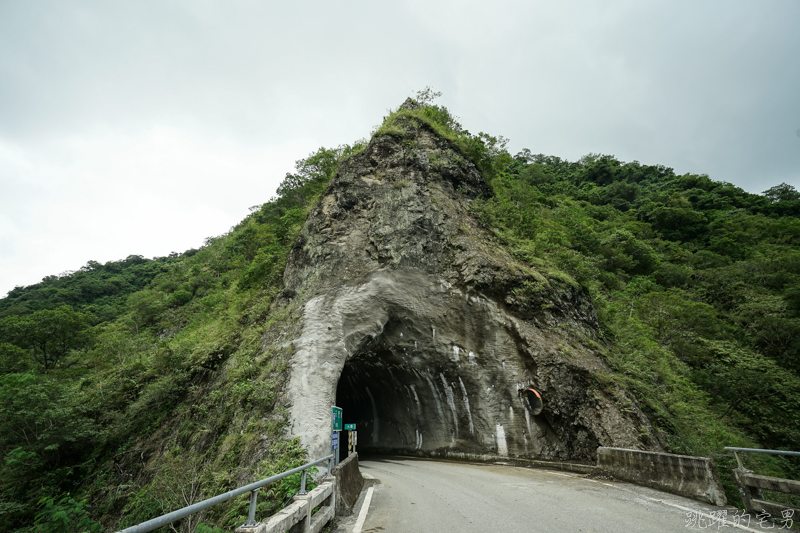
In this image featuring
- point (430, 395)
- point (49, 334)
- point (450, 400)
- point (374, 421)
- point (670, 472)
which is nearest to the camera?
point (670, 472)

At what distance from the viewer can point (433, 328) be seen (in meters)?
15.7

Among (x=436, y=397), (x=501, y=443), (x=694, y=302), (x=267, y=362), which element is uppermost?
(x=694, y=302)

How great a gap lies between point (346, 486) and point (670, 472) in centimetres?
650

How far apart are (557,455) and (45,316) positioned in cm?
3338

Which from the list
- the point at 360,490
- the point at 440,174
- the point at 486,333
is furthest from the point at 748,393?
the point at 360,490

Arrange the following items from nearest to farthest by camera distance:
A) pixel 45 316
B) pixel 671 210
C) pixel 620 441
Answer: pixel 620 441
pixel 45 316
pixel 671 210

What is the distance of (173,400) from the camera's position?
15.0 metres

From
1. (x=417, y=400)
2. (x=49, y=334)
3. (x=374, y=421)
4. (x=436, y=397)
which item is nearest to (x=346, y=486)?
(x=436, y=397)

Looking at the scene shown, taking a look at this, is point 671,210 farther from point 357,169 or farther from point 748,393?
point 357,169

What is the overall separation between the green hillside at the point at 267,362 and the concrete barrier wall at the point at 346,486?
1.20 meters

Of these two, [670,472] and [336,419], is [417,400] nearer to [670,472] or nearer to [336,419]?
[336,419]

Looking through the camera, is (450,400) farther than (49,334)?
No

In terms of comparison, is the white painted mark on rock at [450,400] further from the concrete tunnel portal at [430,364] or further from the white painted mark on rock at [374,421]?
the white painted mark on rock at [374,421]

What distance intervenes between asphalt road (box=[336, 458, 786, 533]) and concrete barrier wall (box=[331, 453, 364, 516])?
22 centimetres
